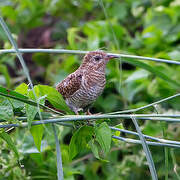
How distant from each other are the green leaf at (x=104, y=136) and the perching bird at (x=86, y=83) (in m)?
0.42

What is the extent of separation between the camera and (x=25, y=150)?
1.82 metres

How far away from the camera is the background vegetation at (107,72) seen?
1.74 metres

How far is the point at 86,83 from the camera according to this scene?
5.59 feet

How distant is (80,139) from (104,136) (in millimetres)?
111

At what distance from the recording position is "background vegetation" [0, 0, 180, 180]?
1736mm

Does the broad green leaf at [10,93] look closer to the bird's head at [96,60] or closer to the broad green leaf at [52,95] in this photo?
the broad green leaf at [52,95]

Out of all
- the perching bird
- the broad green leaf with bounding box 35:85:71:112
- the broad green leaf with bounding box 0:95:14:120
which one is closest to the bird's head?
the perching bird

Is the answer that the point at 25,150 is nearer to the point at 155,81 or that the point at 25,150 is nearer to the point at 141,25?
the point at 155,81

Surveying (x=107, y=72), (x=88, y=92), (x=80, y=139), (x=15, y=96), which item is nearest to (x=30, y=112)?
(x=15, y=96)

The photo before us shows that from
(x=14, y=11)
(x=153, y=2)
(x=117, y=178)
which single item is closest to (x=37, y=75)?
(x=14, y=11)

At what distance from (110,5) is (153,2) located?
0.37 m

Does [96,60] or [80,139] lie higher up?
[96,60]

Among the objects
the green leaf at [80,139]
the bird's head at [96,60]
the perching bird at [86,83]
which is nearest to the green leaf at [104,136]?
the green leaf at [80,139]

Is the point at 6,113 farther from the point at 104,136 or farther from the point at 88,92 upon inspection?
the point at 88,92
